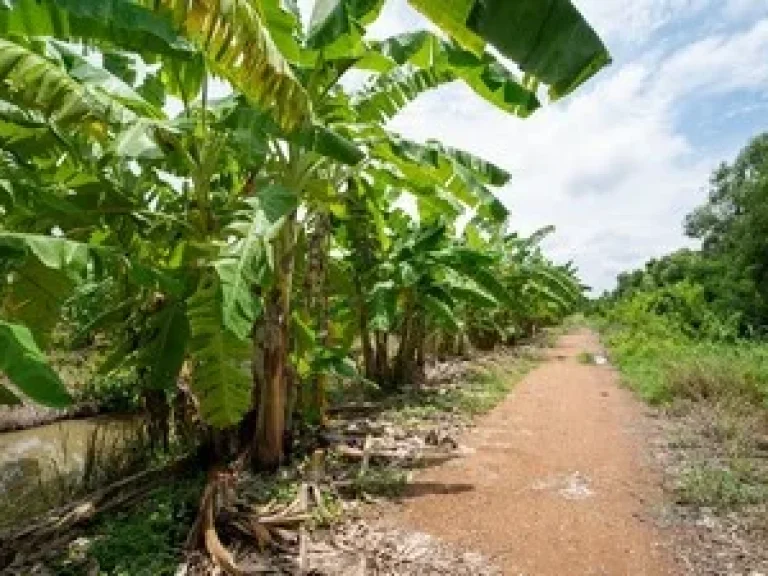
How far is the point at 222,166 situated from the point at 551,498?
13.3 feet

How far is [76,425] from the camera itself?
11.9m

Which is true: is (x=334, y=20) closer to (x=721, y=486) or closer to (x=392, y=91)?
(x=392, y=91)

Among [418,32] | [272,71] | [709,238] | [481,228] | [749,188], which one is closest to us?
[272,71]

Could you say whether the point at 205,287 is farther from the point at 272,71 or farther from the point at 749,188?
the point at 749,188

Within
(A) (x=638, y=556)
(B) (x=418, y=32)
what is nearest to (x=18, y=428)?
(B) (x=418, y=32)

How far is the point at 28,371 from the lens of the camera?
346 cm

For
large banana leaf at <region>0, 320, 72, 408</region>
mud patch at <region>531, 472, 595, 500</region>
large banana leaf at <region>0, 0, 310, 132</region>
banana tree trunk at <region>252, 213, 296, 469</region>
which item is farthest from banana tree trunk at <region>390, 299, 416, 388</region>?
large banana leaf at <region>0, 320, 72, 408</region>

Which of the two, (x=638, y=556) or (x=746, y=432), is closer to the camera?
(x=638, y=556)

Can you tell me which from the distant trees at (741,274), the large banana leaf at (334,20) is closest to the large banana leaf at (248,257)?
the large banana leaf at (334,20)

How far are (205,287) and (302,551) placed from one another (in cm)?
205

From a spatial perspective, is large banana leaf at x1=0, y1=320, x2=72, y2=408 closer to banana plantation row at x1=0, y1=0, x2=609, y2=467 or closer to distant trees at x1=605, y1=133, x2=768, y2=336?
banana plantation row at x1=0, y1=0, x2=609, y2=467

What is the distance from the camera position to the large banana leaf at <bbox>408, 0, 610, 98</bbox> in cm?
297

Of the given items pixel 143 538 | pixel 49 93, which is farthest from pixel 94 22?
pixel 143 538

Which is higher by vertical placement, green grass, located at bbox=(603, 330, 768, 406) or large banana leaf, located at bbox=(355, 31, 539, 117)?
large banana leaf, located at bbox=(355, 31, 539, 117)
